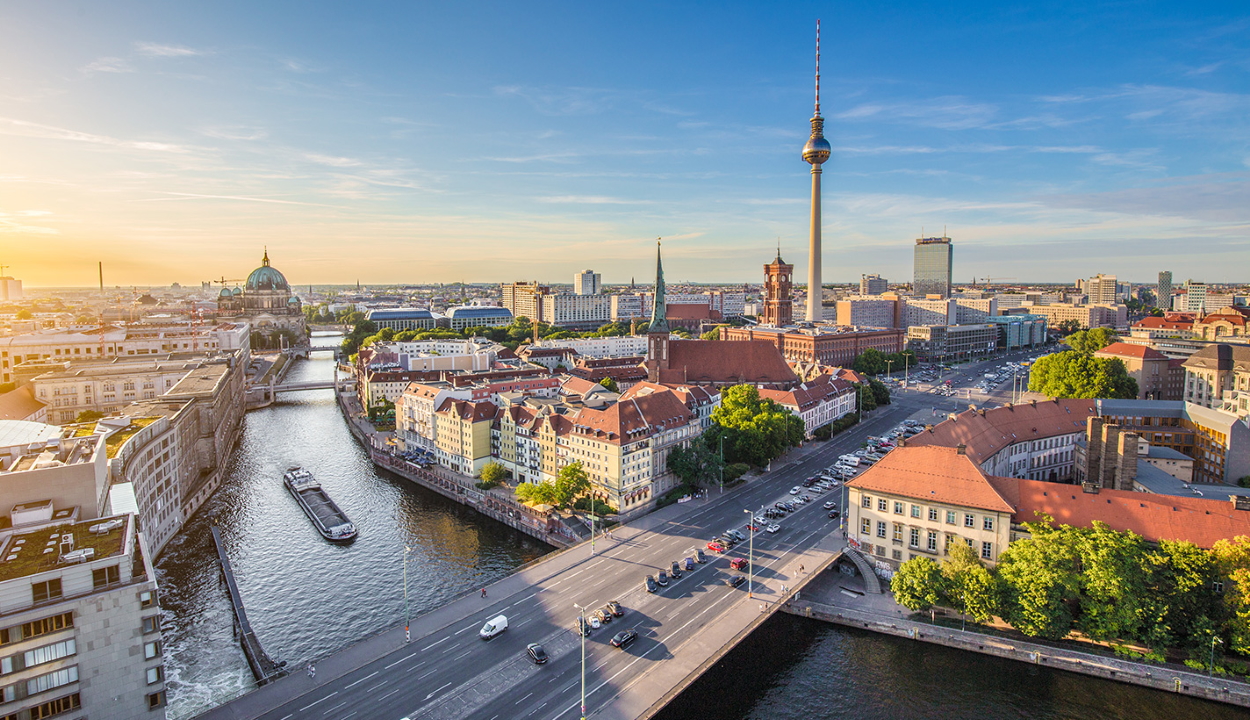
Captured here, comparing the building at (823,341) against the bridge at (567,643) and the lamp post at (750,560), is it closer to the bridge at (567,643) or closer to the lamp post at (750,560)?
the lamp post at (750,560)

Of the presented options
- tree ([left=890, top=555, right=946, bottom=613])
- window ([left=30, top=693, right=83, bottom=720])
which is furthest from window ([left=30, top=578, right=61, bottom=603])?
tree ([left=890, top=555, right=946, bottom=613])

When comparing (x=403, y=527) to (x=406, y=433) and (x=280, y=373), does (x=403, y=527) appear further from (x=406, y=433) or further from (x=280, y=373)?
(x=280, y=373)

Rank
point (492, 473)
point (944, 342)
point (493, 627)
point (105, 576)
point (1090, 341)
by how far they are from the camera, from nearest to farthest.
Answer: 1. point (105, 576)
2. point (493, 627)
3. point (492, 473)
4. point (1090, 341)
5. point (944, 342)

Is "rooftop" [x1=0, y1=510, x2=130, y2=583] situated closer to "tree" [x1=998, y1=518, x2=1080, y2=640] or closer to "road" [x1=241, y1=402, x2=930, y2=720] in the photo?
"road" [x1=241, y1=402, x2=930, y2=720]

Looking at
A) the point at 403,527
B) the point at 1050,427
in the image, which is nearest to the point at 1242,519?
the point at 1050,427

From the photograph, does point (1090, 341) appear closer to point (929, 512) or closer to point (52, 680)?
point (929, 512)

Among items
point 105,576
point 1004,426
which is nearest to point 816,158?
point 1004,426

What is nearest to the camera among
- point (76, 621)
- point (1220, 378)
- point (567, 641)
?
point (76, 621)
